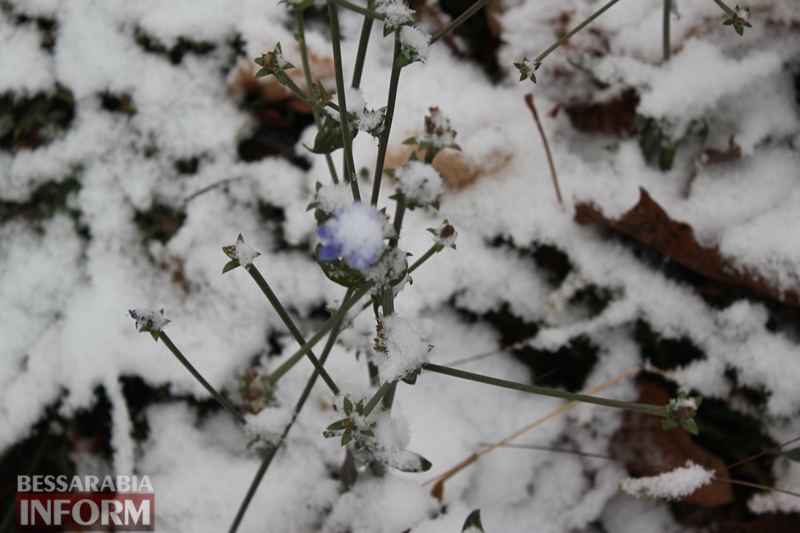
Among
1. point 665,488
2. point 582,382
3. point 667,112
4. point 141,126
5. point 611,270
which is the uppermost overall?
point 141,126

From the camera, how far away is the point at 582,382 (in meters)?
1.35

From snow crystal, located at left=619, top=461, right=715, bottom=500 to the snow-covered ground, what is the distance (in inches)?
8.6

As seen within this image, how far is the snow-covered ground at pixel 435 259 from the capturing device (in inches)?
49.6

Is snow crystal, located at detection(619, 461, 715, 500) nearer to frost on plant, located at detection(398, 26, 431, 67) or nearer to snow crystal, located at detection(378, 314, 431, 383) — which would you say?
snow crystal, located at detection(378, 314, 431, 383)

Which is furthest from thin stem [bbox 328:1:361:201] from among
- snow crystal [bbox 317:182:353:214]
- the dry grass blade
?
the dry grass blade

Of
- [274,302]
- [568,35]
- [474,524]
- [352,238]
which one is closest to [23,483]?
[274,302]

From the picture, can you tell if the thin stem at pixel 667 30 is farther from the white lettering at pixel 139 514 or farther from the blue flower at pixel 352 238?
the white lettering at pixel 139 514

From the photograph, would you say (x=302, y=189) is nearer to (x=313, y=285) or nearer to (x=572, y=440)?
(x=313, y=285)

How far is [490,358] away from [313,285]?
43 centimetres

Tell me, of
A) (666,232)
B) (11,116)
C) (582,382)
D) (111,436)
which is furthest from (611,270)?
(11,116)

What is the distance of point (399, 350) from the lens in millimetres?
750

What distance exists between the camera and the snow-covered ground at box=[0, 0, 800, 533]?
1.26m

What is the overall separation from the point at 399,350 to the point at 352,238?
21cm

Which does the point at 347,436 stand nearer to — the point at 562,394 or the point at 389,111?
the point at 562,394
